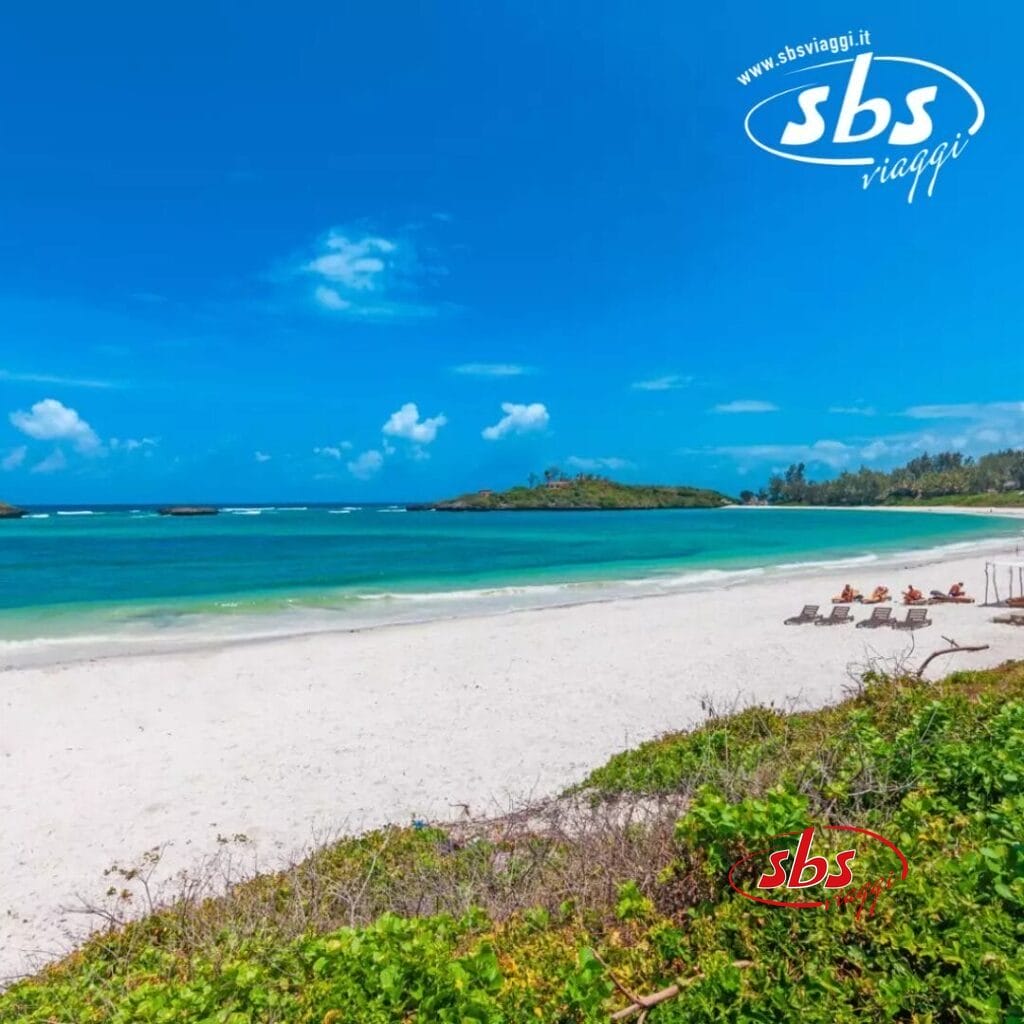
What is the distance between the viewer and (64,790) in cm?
771

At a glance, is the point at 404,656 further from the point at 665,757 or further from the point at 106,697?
the point at 665,757

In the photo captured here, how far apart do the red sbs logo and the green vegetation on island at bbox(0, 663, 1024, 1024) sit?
0.14 ft

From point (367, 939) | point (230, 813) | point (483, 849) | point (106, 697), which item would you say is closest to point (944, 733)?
point (483, 849)

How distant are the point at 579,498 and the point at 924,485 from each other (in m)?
75.2

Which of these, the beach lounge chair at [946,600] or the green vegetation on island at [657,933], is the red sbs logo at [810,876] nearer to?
the green vegetation on island at [657,933]

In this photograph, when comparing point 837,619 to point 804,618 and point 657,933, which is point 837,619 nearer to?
point 804,618

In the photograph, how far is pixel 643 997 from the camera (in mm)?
2221

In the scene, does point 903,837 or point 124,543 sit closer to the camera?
point 903,837

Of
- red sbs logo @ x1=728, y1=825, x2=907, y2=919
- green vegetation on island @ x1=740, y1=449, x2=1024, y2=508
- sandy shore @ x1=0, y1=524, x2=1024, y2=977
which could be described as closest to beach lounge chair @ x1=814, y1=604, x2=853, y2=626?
sandy shore @ x1=0, y1=524, x2=1024, y2=977

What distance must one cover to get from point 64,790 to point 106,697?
398 centimetres

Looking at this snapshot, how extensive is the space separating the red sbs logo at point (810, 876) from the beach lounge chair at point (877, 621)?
1554 centimetres

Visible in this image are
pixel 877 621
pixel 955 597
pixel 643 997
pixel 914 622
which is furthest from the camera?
pixel 955 597

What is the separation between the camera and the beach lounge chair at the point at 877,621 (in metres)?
16.5

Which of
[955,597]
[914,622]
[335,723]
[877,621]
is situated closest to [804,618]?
[877,621]
